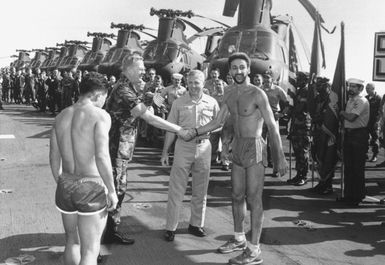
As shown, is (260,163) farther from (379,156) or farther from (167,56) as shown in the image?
(167,56)

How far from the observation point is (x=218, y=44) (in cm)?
1509

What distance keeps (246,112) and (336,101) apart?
10.8ft

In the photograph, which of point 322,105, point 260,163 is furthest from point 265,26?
point 260,163

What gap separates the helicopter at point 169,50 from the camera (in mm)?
18328

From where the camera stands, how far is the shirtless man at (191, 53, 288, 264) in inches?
168

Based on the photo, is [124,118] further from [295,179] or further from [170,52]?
[170,52]

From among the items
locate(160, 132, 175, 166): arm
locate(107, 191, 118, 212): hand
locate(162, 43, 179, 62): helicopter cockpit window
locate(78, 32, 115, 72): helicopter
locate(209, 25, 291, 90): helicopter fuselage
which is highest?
locate(78, 32, 115, 72): helicopter

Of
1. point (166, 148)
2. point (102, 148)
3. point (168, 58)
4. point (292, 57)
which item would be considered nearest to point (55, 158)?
point (102, 148)

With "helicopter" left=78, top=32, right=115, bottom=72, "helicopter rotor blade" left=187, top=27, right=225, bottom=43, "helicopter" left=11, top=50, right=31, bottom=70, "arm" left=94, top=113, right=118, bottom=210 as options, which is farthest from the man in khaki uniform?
"helicopter" left=11, top=50, right=31, bottom=70

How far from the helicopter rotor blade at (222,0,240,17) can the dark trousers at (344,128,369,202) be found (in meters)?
12.3

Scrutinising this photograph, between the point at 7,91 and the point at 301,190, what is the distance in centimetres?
2740

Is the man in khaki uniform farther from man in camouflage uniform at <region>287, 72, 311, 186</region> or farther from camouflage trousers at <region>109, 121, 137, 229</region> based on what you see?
man in camouflage uniform at <region>287, 72, 311, 186</region>

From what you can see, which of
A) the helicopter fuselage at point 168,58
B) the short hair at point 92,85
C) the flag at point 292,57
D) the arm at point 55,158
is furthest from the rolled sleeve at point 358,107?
the helicopter fuselage at point 168,58

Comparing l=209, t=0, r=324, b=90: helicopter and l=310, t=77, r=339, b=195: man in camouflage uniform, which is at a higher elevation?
l=209, t=0, r=324, b=90: helicopter
